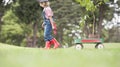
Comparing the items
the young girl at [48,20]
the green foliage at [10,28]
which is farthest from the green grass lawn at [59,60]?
the green foliage at [10,28]

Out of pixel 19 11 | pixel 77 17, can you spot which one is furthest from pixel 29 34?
pixel 19 11

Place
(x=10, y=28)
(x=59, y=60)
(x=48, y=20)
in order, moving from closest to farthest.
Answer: (x=59, y=60) < (x=48, y=20) < (x=10, y=28)

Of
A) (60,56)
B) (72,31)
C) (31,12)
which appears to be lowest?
(72,31)

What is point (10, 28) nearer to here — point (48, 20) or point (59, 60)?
point (48, 20)

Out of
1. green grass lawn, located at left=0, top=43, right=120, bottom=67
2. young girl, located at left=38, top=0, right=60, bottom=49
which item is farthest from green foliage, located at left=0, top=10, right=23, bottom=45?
green grass lawn, located at left=0, top=43, right=120, bottom=67

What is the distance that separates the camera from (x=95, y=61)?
569 cm

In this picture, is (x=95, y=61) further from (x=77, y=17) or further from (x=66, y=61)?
(x=77, y=17)

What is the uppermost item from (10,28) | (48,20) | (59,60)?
(48,20)

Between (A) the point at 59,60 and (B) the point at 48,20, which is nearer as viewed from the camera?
(A) the point at 59,60

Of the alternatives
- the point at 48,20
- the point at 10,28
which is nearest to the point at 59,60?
the point at 48,20

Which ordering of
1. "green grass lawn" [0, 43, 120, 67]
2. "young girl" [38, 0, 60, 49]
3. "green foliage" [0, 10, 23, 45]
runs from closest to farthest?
"green grass lawn" [0, 43, 120, 67], "young girl" [38, 0, 60, 49], "green foliage" [0, 10, 23, 45]

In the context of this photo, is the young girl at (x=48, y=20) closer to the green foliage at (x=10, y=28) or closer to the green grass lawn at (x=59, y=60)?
the green grass lawn at (x=59, y=60)

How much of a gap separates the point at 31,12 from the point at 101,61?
29621mm

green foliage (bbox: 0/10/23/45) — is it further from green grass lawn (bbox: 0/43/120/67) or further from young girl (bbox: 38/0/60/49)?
green grass lawn (bbox: 0/43/120/67)
